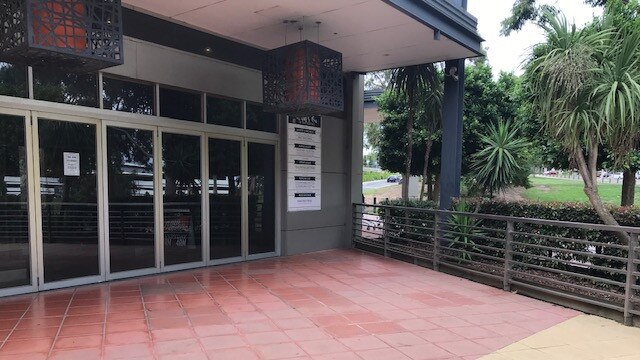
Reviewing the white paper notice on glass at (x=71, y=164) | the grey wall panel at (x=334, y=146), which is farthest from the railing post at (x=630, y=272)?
the white paper notice on glass at (x=71, y=164)

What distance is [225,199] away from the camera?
6066 millimetres

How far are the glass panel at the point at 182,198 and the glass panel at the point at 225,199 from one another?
214 mm

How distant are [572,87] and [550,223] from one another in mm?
1460

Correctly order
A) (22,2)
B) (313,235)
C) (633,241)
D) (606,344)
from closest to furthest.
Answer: (22,2)
(606,344)
(633,241)
(313,235)

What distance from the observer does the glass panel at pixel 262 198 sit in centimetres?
641

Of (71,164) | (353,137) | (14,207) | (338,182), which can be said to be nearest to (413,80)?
(353,137)

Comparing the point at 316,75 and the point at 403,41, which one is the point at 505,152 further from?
the point at 316,75

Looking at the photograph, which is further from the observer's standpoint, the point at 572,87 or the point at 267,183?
the point at 267,183

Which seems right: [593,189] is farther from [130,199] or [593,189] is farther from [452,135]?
[130,199]

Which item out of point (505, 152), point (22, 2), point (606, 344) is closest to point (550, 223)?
point (606, 344)

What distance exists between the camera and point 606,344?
3.43 m

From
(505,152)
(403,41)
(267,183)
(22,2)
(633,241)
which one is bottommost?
(633,241)

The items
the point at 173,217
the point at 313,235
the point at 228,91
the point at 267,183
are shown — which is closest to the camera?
the point at 173,217

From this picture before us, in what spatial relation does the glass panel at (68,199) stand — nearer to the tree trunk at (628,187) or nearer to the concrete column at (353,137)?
the concrete column at (353,137)
